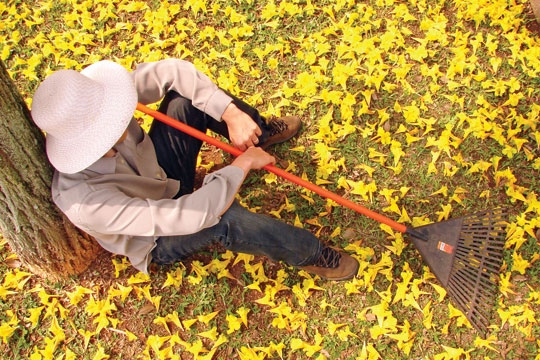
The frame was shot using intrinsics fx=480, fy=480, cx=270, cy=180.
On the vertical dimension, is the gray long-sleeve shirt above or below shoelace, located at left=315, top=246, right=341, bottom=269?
above

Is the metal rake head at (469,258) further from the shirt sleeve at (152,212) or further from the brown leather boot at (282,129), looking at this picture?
the shirt sleeve at (152,212)

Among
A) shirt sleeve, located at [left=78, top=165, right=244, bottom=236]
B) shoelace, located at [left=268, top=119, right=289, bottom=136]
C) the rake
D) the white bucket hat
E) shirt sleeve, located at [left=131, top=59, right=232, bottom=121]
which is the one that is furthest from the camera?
shoelace, located at [left=268, top=119, right=289, bottom=136]

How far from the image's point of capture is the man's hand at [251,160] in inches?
103

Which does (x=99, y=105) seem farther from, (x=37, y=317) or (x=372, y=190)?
(x=372, y=190)

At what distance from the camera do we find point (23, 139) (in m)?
2.31

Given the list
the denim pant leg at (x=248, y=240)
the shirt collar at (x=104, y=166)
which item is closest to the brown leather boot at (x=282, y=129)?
the denim pant leg at (x=248, y=240)

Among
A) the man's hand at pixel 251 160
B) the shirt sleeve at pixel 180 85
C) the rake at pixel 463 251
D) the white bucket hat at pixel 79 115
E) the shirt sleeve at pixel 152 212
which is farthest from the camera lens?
the rake at pixel 463 251

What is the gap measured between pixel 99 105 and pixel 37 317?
1656 mm

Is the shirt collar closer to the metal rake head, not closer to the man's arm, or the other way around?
the man's arm

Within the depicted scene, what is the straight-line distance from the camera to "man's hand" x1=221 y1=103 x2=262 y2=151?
2.86 meters

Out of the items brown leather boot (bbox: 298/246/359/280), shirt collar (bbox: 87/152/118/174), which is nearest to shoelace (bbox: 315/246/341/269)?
brown leather boot (bbox: 298/246/359/280)

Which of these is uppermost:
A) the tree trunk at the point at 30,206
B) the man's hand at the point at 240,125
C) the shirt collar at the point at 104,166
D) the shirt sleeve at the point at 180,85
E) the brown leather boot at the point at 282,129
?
the shirt sleeve at the point at 180,85

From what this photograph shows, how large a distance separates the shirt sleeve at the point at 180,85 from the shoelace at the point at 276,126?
61 centimetres

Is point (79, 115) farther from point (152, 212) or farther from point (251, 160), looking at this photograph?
point (251, 160)
